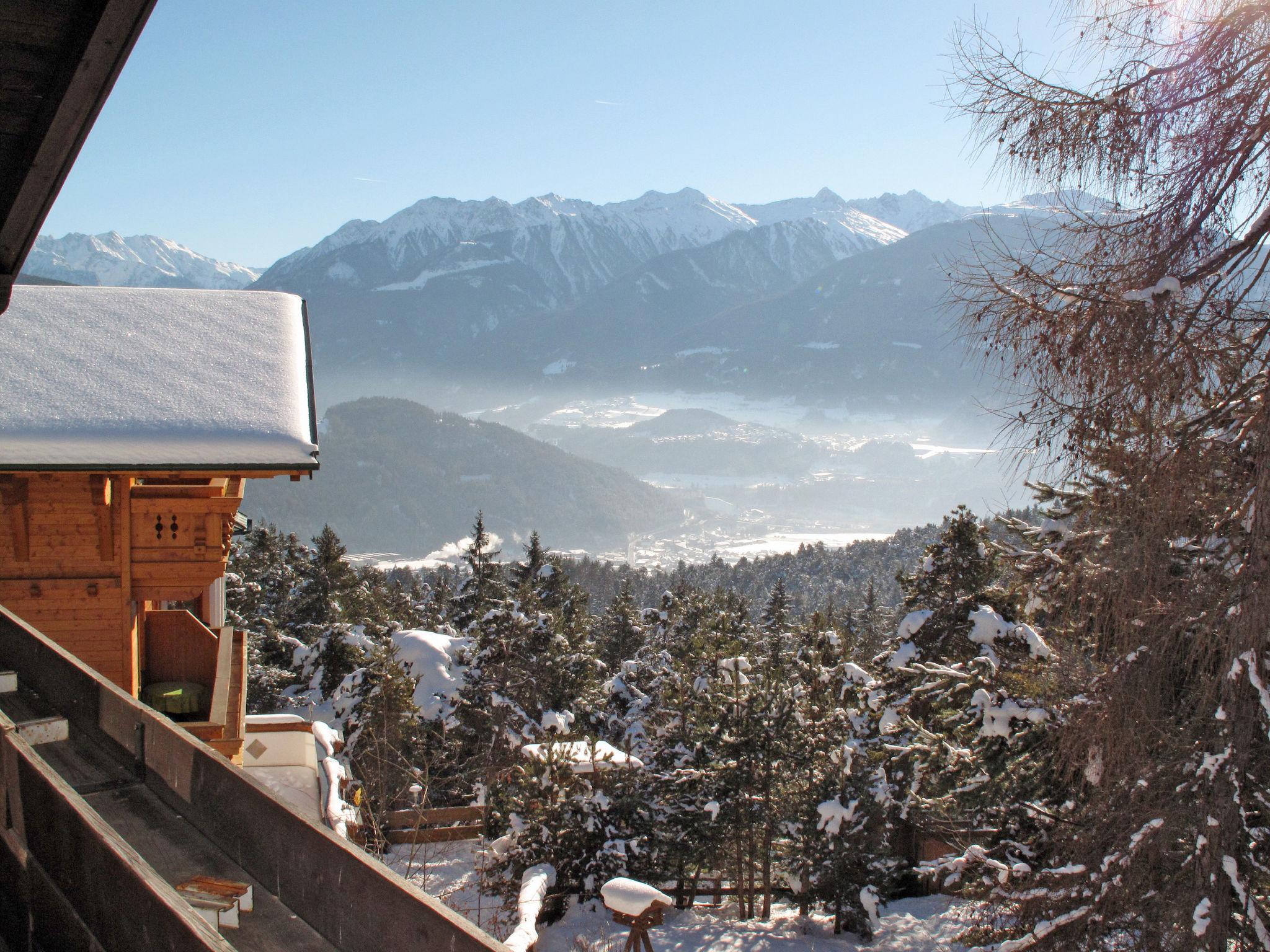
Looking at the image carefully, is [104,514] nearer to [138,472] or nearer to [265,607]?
[138,472]

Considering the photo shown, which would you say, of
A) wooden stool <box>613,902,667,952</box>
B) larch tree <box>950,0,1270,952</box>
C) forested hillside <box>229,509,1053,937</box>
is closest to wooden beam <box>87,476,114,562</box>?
forested hillside <box>229,509,1053,937</box>

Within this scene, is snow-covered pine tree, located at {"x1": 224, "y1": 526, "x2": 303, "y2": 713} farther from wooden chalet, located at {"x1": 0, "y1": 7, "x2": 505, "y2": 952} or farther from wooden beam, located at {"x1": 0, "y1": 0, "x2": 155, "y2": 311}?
wooden beam, located at {"x1": 0, "y1": 0, "x2": 155, "y2": 311}

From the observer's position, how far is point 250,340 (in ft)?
30.2

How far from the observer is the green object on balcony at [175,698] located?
8.34m

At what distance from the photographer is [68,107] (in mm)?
2055

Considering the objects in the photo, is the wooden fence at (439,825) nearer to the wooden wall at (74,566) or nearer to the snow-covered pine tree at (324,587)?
the wooden wall at (74,566)

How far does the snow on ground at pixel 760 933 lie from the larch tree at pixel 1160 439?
10.6m

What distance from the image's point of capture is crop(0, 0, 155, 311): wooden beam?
184cm

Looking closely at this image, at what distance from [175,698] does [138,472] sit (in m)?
2.45

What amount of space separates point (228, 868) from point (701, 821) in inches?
606

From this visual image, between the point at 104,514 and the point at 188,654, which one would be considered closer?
the point at 104,514

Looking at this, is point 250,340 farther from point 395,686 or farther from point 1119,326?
point 395,686

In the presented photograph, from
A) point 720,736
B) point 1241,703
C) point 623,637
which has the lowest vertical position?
point 623,637

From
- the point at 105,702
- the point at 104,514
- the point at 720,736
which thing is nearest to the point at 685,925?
the point at 720,736
